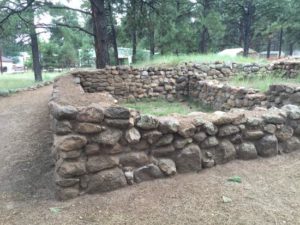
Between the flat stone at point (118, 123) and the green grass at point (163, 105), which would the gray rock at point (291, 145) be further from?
the green grass at point (163, 105)

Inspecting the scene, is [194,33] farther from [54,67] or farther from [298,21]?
[54,67]

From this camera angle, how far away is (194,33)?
63.9 ft

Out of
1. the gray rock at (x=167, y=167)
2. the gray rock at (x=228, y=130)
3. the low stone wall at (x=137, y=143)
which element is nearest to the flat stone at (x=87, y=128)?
the low stone wall at (x=137, y=143)

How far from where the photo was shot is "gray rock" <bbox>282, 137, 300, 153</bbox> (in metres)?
3.68

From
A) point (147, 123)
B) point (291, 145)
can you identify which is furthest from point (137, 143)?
point (291, 145)

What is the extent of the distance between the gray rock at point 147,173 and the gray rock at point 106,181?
5.7 inches

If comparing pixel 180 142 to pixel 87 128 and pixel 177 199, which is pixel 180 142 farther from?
pixel 87 128

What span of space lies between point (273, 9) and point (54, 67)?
25799mm

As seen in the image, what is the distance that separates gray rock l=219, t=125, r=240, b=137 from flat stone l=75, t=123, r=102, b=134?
1.39 meters

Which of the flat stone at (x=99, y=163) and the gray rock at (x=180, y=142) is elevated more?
the gray rock at (x=180, y=142)

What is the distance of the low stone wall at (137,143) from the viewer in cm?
266

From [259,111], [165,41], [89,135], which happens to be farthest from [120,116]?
[165,41]

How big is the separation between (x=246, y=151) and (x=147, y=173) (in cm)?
126

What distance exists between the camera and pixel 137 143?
2885 millimetres
